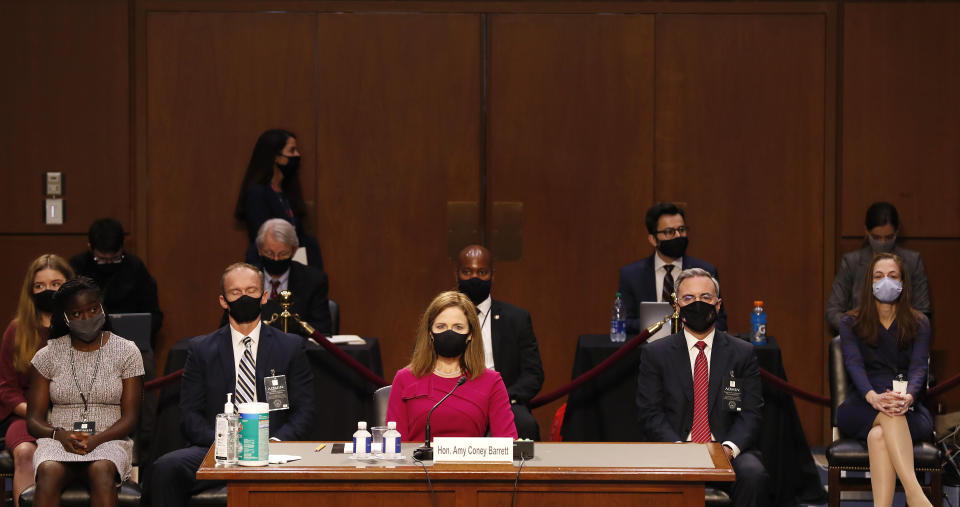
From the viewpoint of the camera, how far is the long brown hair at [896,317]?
17.8ft

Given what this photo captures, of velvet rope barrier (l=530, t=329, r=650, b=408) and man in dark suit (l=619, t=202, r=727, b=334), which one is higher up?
man in dark suit (l=619, t=202, r=727, b=334)

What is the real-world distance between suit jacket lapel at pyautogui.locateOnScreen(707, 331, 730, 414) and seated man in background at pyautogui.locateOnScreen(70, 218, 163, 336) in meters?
3.61

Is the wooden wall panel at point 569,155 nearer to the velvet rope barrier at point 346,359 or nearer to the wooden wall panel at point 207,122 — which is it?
the wooden wall panel at point 207,122

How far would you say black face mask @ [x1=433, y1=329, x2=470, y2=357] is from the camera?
167 inches

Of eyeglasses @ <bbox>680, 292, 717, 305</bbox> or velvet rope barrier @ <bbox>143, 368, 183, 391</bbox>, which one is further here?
velvet rope barrier @ <bbox>143, 368, 183, 391</bbox>

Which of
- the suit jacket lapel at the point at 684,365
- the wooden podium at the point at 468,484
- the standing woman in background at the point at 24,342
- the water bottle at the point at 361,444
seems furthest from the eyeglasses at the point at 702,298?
the standing woman in background at the point at 24,342

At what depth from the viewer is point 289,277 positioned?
6113mm

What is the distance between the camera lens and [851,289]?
7008mm

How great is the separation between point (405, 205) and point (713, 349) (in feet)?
10.5

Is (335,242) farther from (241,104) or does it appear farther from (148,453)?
(148,453)

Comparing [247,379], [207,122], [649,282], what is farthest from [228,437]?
[207,122]

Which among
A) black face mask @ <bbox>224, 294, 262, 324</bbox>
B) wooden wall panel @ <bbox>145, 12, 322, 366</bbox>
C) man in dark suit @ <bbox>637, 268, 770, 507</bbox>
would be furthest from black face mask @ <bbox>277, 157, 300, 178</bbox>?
man in dark suit @ <bbox>637, 268, 770, 507</bbox>

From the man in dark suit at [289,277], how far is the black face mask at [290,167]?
4.15 ft

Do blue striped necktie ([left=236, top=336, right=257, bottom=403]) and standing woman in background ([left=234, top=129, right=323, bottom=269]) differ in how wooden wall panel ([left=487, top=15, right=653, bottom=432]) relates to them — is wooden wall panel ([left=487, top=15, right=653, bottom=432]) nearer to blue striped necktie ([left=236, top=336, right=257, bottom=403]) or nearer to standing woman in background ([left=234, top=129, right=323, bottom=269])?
standing woman in background ([left=234, top=129, right=323, bottom=269])
